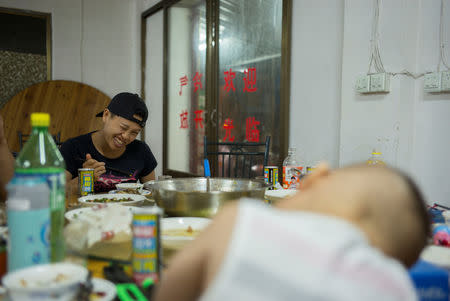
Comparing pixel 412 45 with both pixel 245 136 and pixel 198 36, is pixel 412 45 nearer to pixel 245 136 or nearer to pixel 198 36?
pixel 245 136

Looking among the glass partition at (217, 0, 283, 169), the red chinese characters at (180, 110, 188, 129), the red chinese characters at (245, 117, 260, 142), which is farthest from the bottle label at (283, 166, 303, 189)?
the red chinese characters at (180, 110, 188, 129)

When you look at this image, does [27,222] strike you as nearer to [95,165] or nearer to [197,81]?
[95,165]

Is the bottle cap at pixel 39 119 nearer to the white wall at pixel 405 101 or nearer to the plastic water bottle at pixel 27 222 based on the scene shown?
the plastic water bottle at pixel 27 222

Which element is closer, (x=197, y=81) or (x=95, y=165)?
(x=95, y=165)

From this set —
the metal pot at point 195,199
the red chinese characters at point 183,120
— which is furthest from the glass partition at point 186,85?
the metal pot at point 195,199

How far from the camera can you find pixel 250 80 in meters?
3.05

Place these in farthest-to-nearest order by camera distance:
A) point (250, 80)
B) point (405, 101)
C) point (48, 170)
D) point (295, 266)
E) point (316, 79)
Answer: point (250, 80) < point (316, 79) < point (405, 101) < point (48, 170) < point (295, 266)

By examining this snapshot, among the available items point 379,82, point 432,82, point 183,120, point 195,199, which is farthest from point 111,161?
point 183,120

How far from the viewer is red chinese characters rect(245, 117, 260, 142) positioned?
3016 millimetres

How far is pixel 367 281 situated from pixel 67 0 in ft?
16.0

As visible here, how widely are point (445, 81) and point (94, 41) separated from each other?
405 centimetres

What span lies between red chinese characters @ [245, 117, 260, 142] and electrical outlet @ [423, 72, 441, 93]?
138 cm

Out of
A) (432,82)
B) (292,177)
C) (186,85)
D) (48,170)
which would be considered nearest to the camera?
(48,170)

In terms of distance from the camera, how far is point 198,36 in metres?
3.82
